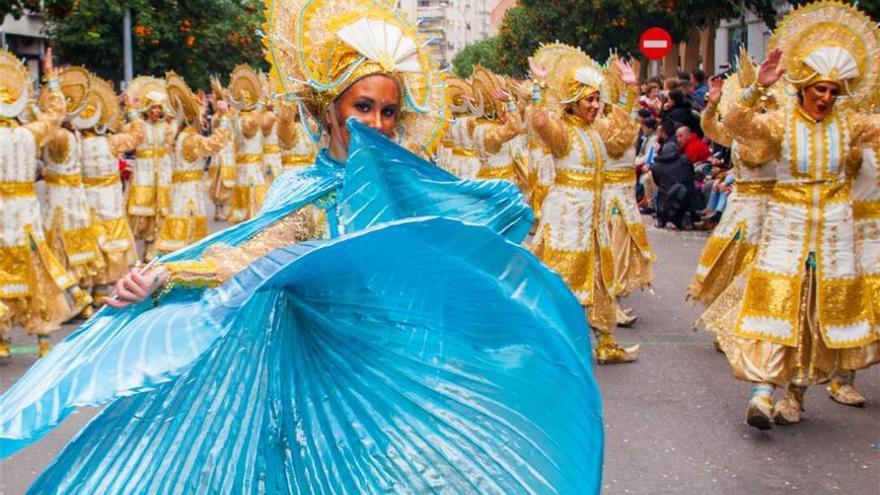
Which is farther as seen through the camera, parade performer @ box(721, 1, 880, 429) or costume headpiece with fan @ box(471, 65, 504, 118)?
costume headpiece with fan @ box(471, 65, 504, 118)

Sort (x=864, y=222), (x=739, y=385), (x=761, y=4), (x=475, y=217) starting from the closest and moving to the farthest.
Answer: (x=475, y=217) < (x=864, y=222) < (x=739, y=385) < (x=761, y=4)

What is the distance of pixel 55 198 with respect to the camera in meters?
9.85

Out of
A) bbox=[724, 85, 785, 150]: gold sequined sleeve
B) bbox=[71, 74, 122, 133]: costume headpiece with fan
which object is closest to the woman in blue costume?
bbox=[724, 85, 785, 150]: gold sequined sleeve

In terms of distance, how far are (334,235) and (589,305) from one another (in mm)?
4927

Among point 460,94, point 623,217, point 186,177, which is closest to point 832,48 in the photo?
point 623,217

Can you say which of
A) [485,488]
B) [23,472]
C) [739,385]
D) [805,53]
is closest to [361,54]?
[485,488]

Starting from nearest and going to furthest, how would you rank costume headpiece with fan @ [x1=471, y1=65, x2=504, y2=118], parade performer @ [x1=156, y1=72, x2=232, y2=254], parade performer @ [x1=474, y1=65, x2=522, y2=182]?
1. parade performer @ [x1=156, y1=72, x2=232, y2=254]
2. parade performer @ [x1=474, y1=65, x2=522, y2=182]
3. costume headpiece with fan @ [x1=471, y1=65, x2=504, y2=118]

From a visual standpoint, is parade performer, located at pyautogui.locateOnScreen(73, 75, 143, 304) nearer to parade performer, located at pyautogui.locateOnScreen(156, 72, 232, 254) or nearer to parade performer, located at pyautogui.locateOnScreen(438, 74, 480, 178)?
parade performer, located at pyautogui.locateOnScreen(156, 72, 232, 254)

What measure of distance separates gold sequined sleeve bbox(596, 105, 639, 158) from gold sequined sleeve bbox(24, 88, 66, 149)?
3.89 m

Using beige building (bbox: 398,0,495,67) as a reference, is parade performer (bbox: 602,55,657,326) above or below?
below

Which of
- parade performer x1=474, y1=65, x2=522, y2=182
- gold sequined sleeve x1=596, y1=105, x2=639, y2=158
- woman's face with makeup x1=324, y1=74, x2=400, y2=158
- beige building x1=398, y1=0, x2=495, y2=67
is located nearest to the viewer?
woman's face with makeup x1=324, y1=74, x2=400, y2=158

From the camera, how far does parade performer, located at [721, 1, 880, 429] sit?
6.08 metres

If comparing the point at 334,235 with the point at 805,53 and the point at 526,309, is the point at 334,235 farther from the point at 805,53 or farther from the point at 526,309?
the point at 805,53

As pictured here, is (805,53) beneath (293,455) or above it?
above
